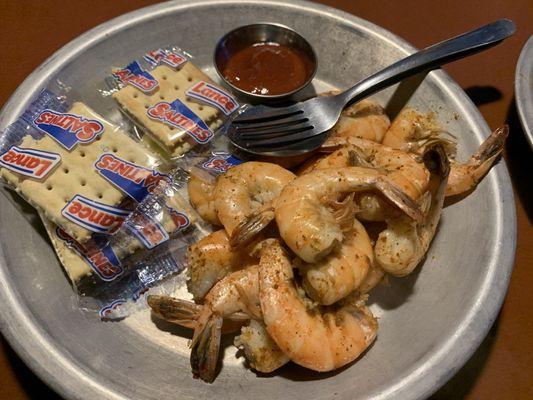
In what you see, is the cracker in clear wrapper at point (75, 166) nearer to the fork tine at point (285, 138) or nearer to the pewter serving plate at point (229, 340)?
the pewter serving plate at point (229, 340)

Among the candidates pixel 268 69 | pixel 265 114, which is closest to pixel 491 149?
pixel 265 114

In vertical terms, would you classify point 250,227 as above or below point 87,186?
below

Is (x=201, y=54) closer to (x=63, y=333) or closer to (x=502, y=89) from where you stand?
(x=63, y=333)

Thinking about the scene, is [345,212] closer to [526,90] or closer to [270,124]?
[270,124]

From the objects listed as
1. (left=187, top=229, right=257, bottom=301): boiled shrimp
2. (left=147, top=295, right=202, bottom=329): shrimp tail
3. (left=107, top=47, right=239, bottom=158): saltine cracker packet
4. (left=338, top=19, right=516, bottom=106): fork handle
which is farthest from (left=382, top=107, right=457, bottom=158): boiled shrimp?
(left=147, top=295, right=202, bottom=329): shrimp tail

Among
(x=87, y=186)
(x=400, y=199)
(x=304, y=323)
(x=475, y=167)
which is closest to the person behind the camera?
(x=304, y=323)

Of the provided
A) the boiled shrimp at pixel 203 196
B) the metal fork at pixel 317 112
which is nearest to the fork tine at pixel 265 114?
the metal fork at pixel 317 112

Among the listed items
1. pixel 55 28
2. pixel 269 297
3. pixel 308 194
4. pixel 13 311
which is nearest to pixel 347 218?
pixel 308 194
